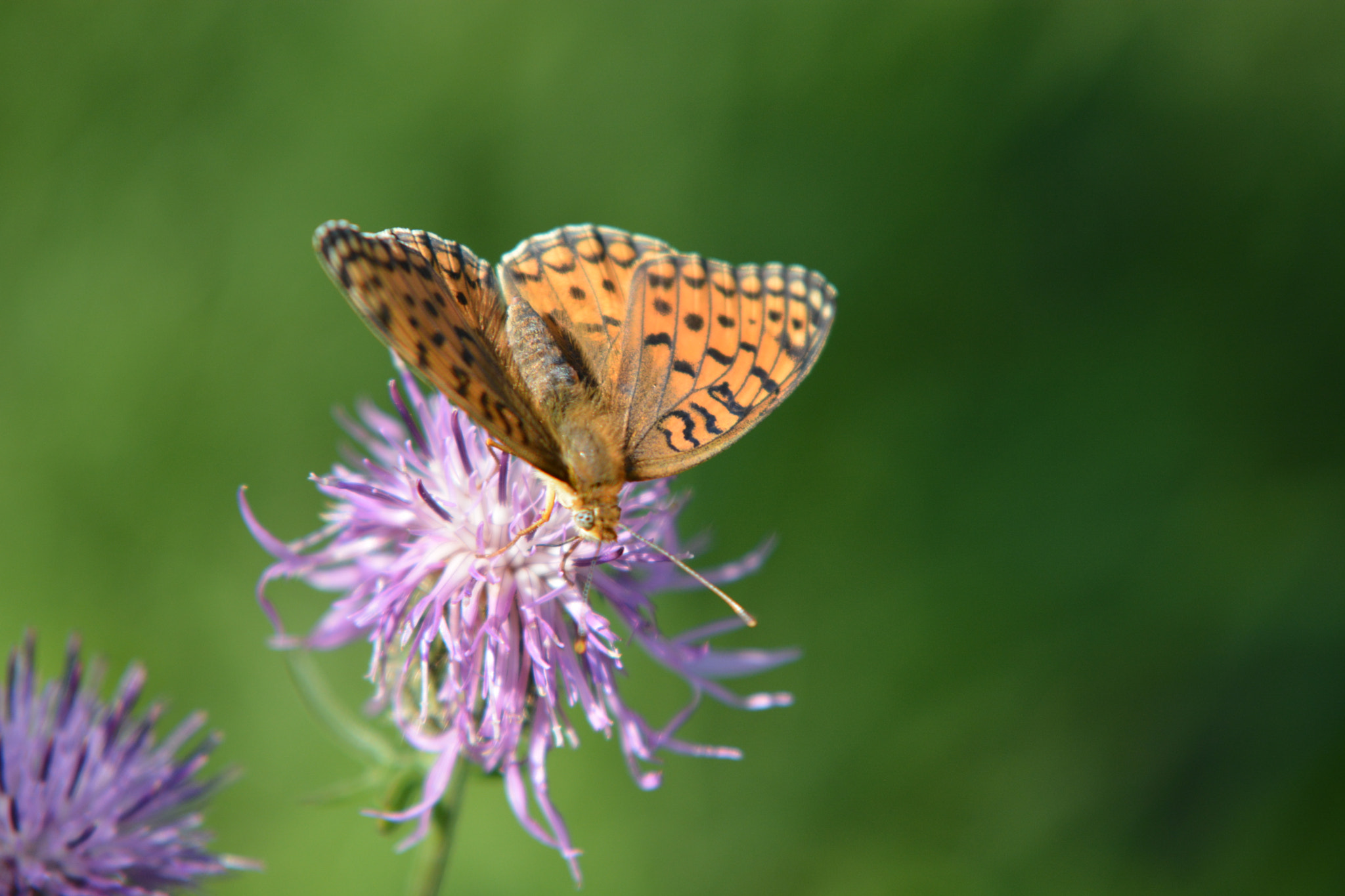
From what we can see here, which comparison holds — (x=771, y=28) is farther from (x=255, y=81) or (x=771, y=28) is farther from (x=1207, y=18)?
(x=255, y=81)

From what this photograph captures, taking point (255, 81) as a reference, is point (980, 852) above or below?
below

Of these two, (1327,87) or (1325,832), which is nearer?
(1325,832)

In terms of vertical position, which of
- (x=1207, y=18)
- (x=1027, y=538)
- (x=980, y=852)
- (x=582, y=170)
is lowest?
(x=980, y=852)


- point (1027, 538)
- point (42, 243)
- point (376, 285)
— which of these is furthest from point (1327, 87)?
point (42, 243)

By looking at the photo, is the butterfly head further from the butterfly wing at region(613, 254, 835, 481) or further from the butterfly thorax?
the butterfly wing at region(613, 254, 835, 481)

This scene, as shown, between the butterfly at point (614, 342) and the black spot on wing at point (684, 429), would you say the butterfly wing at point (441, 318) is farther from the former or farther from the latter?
the black spot on wing at point (684, 429)

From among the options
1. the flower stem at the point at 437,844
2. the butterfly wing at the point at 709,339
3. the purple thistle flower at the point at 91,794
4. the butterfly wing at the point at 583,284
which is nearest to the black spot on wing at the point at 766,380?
the butterfly wing at the point at 709,339
